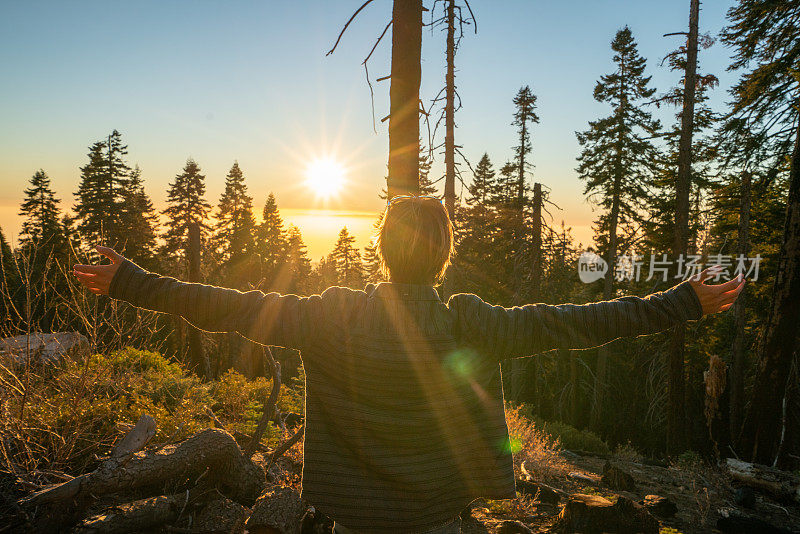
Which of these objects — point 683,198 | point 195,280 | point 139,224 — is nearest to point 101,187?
point 139,224

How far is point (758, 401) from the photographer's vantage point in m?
8.20

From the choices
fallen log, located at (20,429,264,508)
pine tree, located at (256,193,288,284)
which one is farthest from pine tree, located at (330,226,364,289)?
fallen log, located at (20,429,264,508)

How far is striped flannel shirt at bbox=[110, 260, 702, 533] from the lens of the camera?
5.51 feet

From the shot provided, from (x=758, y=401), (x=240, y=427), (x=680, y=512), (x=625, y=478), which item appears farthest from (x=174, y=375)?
(x=758, y=401)

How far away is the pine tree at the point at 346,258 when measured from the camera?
64562mm

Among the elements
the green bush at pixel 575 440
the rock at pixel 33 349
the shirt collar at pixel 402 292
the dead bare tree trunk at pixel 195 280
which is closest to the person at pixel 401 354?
the shirt collar at pixel 402 292

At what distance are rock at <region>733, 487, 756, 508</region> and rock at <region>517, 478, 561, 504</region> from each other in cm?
344

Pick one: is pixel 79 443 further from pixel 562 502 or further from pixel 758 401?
pixel 758 401

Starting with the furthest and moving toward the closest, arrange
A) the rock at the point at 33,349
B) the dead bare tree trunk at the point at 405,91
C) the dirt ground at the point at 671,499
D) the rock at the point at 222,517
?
the rock at the point at 33,349 < the dirt ground at the point at 671,499 < the dead bare tree trunk at the point at 405,91 < the rock at the point at 222,517

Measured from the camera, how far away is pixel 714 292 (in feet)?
6.26

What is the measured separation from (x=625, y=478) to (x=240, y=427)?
631cm

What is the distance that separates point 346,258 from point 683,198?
56061mm

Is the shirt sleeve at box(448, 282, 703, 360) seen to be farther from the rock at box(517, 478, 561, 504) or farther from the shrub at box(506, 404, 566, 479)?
the shrub at box(506, 404, 566, 479)

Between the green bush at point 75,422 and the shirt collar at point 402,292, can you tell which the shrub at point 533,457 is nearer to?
the green bush at point 75,422
